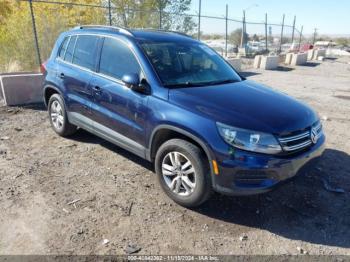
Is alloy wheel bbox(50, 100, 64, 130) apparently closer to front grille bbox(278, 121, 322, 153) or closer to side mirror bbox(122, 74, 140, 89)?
side mirror bbox(122, 74, 140, 89)

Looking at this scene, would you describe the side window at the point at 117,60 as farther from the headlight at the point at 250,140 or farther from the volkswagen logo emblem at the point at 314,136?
the volkswagen logo emblem at the point at 314,136

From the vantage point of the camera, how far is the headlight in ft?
9.77

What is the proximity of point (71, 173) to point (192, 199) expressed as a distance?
184 cm

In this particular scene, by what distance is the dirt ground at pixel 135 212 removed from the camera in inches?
116

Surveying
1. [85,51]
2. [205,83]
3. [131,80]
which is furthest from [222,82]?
[85,51]

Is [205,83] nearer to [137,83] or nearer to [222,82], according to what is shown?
[222,82]

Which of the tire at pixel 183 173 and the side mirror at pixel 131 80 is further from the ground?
the side mirror at pixel 131 80

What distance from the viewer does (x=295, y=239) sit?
10.1 feet

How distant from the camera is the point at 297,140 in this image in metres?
3.21

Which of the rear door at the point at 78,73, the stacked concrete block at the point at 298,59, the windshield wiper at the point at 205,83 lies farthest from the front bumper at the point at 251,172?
the stacked concrete block at the point at 298,59

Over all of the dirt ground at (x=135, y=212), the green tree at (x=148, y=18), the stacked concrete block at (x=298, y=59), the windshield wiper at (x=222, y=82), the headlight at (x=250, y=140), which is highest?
the green tree at (x=148, y=18)

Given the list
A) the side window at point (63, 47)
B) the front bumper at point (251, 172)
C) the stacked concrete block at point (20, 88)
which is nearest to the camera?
the front bumper at point (251, 172)

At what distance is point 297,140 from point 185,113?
1.18m

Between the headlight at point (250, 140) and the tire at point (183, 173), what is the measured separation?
0.36 metres
